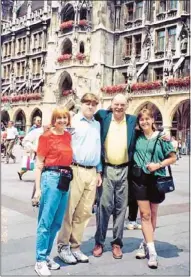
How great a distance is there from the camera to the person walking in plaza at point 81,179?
12.5 feet

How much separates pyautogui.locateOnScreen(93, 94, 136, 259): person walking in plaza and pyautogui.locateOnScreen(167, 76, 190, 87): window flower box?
2087 cm

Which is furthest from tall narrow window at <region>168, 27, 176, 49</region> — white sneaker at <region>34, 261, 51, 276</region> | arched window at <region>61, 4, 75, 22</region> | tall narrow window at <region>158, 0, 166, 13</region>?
white sneaker at <region>34, 261, 51, 276</region>

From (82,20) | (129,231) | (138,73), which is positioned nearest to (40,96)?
(82,20)

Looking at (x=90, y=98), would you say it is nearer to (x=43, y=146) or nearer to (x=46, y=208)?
(x=43, y=146)

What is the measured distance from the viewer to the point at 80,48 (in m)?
32.8

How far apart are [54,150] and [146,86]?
23.7 meters

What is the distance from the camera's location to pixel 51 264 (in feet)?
11.6

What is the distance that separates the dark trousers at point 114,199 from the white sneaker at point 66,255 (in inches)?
16.3

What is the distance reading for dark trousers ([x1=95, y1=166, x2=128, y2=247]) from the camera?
401cm

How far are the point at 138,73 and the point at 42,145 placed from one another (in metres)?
26.5

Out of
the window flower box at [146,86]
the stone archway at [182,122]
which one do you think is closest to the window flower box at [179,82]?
the window flower box at [146,86]

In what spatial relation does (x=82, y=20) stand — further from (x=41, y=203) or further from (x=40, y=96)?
(x=41, y=203)

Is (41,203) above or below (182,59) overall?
below

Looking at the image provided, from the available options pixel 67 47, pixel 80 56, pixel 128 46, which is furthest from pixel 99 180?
pixel 67 47
